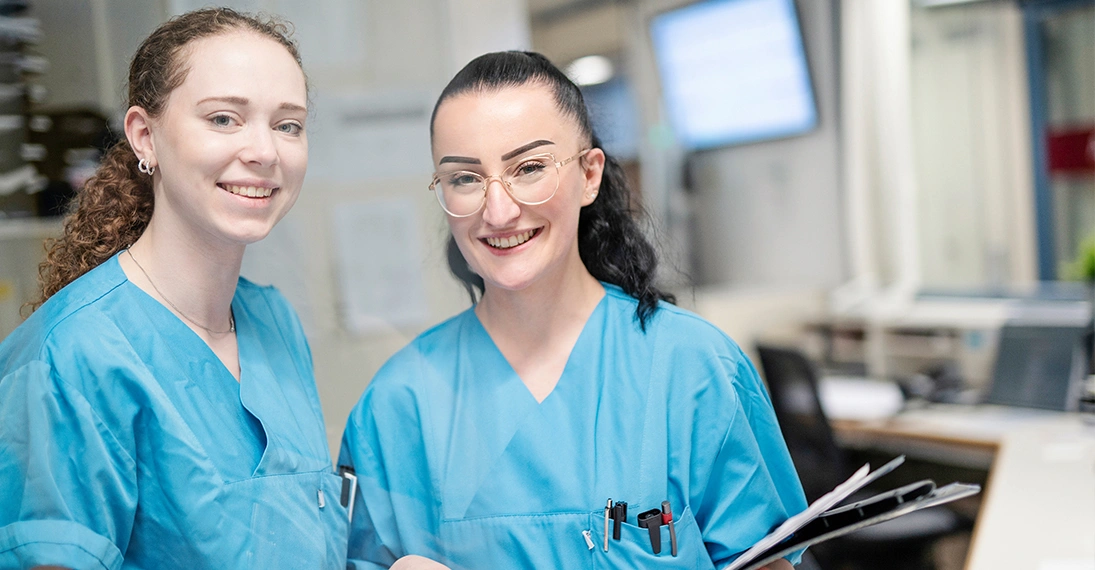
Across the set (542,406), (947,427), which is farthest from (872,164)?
(542,406)

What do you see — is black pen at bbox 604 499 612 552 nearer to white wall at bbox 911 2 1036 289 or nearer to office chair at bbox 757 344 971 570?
office chair at bbox 757 344 971 570

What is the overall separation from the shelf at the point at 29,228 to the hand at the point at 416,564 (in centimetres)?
53

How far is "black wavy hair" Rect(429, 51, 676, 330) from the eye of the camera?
1105 millimetres

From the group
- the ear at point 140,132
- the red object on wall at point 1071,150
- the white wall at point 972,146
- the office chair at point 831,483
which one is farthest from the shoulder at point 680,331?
the red object on wall at point 1071,150

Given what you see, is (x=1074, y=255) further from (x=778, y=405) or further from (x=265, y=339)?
(x=265, y=339)

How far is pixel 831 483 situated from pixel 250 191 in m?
1.86

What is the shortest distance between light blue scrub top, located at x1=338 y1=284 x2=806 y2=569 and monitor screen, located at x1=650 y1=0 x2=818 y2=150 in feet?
8.35

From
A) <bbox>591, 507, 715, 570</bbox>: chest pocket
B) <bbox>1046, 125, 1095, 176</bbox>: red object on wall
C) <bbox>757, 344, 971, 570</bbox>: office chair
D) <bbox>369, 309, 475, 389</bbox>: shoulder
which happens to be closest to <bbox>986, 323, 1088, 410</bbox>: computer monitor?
<bbox>757, 344, 971, 570</bbox>: office chair

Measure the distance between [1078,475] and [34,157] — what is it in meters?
2.14

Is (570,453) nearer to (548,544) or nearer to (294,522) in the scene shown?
(548,544)

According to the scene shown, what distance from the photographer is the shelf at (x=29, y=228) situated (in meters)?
0.85

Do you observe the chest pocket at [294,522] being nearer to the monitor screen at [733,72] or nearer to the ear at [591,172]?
the ear at [591,172]

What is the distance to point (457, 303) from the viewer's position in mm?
1204

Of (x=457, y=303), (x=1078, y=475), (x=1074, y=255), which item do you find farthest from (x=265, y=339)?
(x=1074, y=255)
